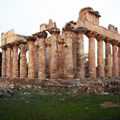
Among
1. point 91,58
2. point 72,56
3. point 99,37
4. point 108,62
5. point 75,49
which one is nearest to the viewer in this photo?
point 72,56

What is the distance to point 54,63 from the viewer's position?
2520cm

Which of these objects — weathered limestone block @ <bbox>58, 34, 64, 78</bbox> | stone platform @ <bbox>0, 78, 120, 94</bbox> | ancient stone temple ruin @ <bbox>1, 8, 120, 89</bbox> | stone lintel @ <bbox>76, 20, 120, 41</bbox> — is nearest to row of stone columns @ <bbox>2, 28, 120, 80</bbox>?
ancient stone temple ruin @ <bbox>1, 8, 120, 89</bbox>

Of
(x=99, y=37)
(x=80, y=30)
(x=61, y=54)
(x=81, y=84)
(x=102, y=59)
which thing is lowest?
(x=81, y=84)

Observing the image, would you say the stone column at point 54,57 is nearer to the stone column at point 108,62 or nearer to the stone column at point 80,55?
the stone column at point 80,55

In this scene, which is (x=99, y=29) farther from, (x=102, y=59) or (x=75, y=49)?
(x=75, y=49)

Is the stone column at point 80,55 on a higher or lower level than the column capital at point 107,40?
lower

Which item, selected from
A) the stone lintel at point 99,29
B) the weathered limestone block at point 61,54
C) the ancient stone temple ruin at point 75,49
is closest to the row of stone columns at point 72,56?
the ancient stone temple ruin at point 75,49

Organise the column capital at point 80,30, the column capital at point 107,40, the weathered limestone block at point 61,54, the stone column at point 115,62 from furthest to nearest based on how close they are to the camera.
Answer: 1. the stone column at point 115,62
2. the column capital at point 107,40
3. the weathered limestone block at point 61,54
4. the column capital at point 80,30

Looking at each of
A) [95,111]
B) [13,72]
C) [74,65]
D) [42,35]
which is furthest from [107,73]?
[95,111]

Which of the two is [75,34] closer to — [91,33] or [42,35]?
[91,33]

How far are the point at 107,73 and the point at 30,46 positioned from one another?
488 inches

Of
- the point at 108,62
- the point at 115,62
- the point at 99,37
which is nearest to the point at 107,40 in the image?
the point at 99,37

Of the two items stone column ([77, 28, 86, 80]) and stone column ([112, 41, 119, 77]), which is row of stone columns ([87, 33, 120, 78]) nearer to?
stone column ([112, 41, 119, 77])

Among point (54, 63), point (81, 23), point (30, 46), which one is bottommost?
point (54, 63)
